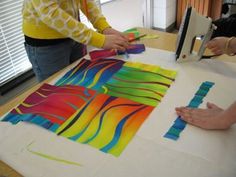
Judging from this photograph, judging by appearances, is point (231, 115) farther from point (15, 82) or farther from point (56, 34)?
point (15, 82)

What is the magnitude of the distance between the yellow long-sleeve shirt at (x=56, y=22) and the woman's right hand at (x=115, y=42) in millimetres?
27

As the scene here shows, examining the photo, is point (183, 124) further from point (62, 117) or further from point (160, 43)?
point (160, 43)

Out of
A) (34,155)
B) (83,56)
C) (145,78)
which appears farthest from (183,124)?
(83,56)

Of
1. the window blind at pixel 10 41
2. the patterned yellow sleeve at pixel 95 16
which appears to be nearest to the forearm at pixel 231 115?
the patterned yellow sleeve at pixel 95 16

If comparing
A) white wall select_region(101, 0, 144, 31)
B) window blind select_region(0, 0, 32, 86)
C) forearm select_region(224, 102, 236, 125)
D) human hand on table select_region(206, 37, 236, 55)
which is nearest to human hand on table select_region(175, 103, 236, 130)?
forearm select_region(224, 102, 236, 125)

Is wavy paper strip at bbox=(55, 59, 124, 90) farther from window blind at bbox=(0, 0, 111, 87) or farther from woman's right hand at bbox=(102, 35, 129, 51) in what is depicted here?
window blind at bbox=(0, 0, 111, 87)

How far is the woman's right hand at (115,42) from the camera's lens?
1233 millimetres

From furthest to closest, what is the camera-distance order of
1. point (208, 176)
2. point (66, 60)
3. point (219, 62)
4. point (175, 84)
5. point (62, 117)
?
point (66, 60)
point (219, 62)
point (175, 84)
point (62, 117)
point (208, 176)

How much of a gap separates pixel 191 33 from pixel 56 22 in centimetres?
61

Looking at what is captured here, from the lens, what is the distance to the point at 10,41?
1955 mm

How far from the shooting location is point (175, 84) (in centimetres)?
107

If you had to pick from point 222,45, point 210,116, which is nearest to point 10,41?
point 222,45

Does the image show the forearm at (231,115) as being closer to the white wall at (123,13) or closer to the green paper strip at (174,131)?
the green paper strip at (174,131)

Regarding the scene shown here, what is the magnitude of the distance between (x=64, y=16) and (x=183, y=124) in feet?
2.26
